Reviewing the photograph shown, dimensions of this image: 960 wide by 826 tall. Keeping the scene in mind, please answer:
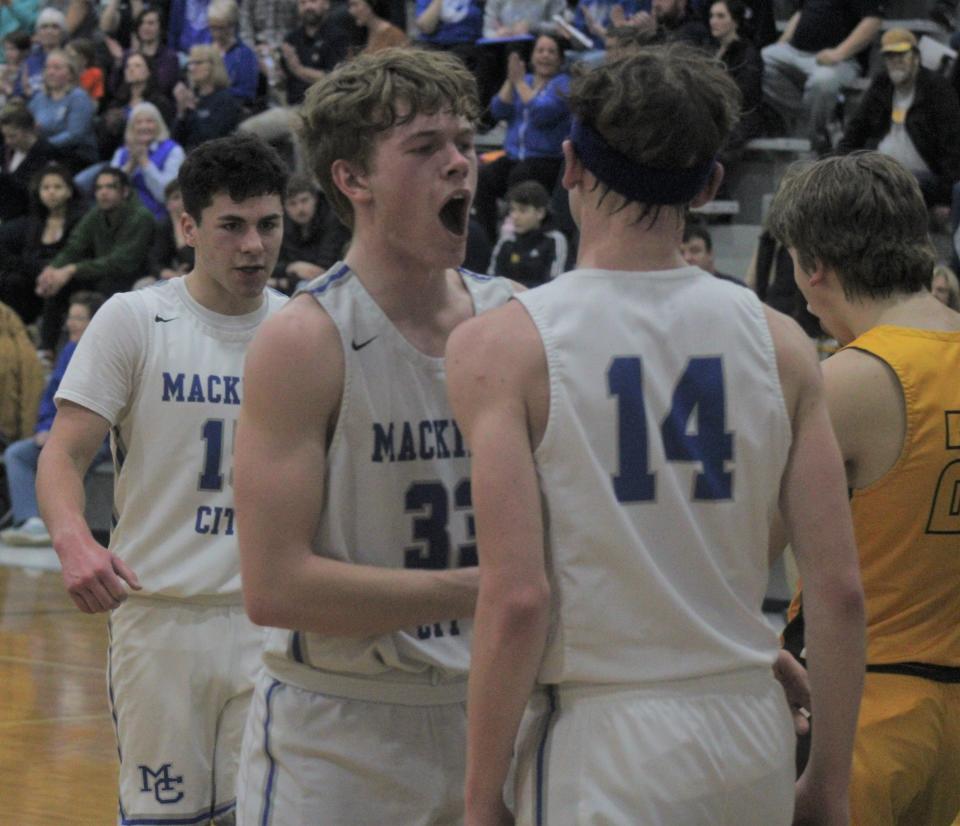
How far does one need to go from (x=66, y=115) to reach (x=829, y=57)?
6.67 m

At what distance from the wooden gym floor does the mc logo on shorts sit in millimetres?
1970

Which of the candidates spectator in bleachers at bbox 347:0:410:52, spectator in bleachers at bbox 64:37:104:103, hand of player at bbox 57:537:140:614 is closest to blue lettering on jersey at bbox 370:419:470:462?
hand of player at bbox 57:537:140:614

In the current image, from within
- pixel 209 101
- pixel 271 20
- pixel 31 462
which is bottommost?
pixel 31 462

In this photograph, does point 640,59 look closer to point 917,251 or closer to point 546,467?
point 546,467

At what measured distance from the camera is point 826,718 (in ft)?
8.00

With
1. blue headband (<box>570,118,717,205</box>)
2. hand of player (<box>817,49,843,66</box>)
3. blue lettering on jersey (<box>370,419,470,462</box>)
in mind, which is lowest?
hand of player (<box>817,49,843,66</box>)

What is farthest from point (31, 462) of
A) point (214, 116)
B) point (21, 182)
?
point (214, 116)

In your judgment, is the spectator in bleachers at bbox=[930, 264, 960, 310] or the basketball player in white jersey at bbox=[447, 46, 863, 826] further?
the spectator in bleachers at bbox=[930, 264, 960, 310]

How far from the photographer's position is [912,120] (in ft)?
32.4

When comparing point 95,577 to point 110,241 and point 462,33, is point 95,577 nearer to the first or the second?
point 110,241

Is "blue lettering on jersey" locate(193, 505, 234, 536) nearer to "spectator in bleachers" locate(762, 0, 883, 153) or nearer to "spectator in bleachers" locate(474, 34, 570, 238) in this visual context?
"spectator in bleachers" locate(474, 34, 570, 238)

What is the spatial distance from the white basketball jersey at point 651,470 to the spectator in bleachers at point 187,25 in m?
13.3

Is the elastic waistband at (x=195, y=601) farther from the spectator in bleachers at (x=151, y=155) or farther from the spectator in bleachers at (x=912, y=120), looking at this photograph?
the spectator in bleachers at (x=151, y=155)

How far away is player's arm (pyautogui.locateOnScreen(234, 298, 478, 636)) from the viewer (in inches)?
103
